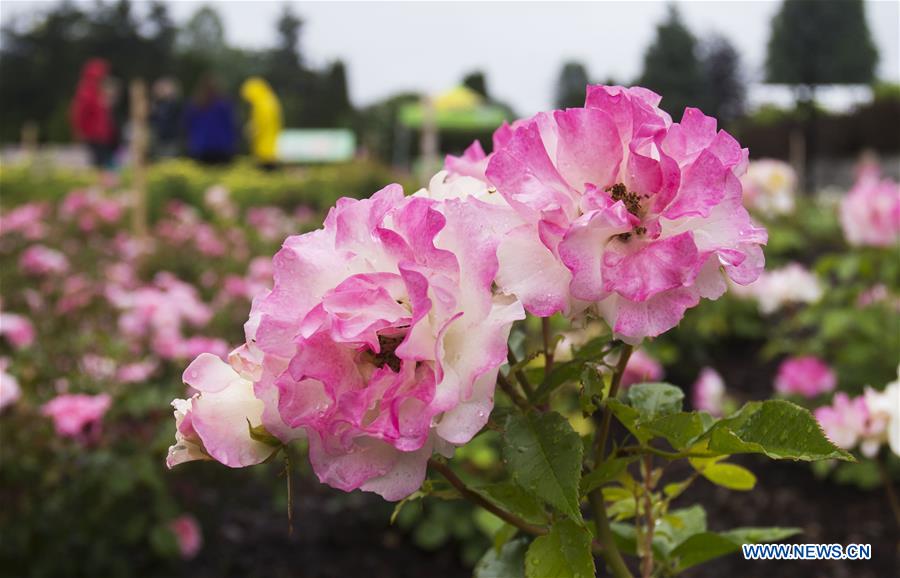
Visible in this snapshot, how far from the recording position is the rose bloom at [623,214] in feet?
1.80

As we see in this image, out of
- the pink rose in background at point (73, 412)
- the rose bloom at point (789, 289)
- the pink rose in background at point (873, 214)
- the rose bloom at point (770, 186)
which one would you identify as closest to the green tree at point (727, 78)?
the rose bloom at point (770, 186)

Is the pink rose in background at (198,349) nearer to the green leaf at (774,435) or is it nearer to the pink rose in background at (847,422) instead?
the pink rose in background at (847,422)

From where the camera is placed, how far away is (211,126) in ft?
35.7

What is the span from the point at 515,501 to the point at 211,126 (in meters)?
10.8

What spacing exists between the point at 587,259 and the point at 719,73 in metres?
13.2

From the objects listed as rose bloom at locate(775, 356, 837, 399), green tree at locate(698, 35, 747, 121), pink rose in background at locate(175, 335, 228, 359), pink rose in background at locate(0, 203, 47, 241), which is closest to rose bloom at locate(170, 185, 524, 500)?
pink rose in background at locate(175, 335, 228, 359)

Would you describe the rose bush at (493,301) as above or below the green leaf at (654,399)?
above

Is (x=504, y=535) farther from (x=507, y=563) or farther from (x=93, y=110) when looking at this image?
(x=93, y=110)

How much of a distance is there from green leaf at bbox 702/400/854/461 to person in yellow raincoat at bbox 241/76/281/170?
38.6 feet

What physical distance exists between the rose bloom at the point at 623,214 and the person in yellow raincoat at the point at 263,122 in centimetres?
1172

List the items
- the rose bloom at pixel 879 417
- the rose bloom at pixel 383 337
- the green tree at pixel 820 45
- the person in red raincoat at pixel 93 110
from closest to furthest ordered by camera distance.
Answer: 1. the rose bloom at pixel 383 337
2. the rose bloom at pixel 879 417
3. the person in red raincoat at pixel 93 110
4. the green tree at pixel 820 45

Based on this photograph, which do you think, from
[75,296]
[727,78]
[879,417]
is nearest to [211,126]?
[727,78]

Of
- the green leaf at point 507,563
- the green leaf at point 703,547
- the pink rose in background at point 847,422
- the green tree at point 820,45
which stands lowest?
the green tree at point 820,45

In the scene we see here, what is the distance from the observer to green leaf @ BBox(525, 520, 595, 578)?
23.4 inches
